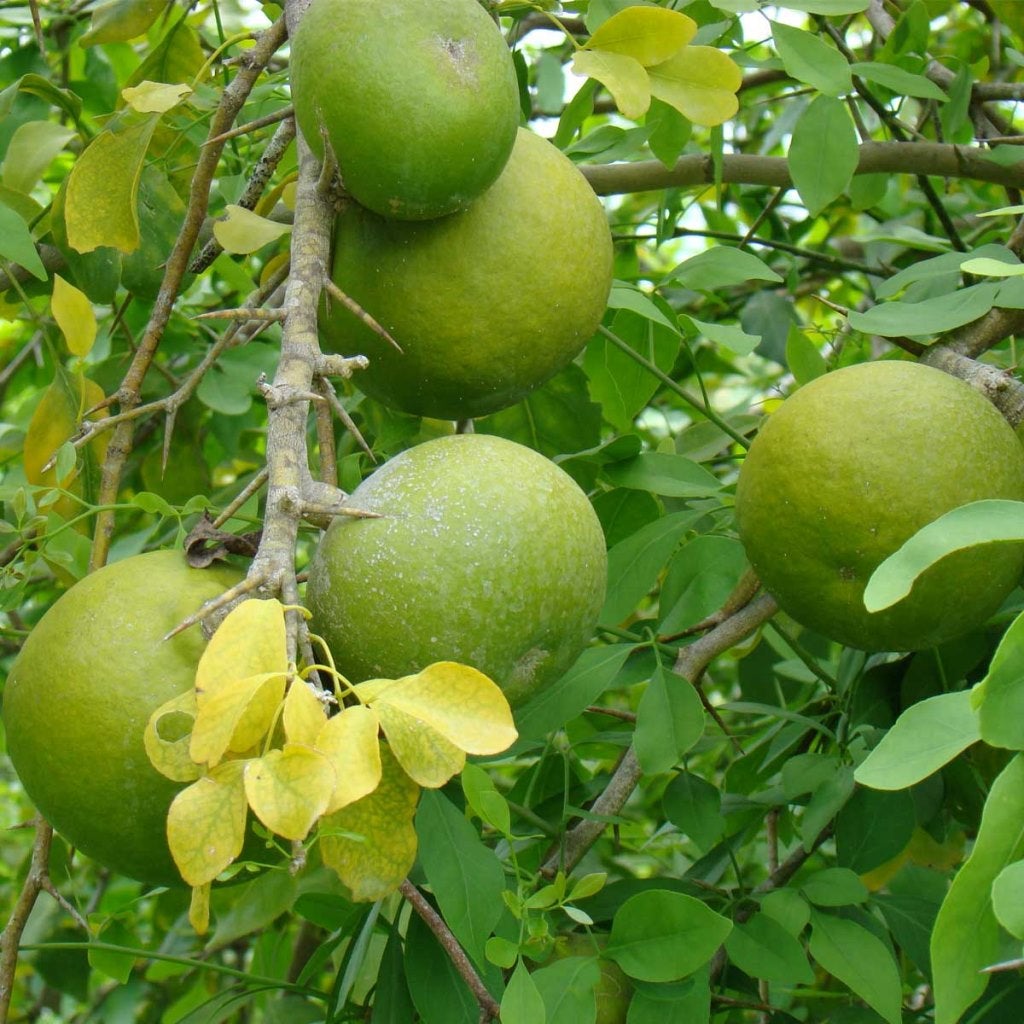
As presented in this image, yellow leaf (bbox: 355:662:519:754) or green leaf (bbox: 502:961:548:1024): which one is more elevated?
yellow leaf (bbox: 355:662:519:754)

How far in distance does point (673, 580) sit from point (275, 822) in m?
1.01

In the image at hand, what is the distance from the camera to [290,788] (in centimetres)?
79

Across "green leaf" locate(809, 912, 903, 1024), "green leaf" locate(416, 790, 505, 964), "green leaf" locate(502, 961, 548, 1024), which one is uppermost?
"green leaf" locate(502, 961, 548, 1024)

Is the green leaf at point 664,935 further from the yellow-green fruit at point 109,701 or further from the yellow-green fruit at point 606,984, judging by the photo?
the yellow-green fruit at point 109,701

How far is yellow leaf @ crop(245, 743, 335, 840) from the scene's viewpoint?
2.56 ft

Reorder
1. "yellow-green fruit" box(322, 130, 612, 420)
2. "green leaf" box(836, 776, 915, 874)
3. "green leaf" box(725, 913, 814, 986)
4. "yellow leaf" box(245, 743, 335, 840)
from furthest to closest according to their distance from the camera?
"green leaf" box(836, 776, 915, 874), "green leaf" box(725, 913, 814, 986), "yellow-green fruit" box(322, 130, 612, 420), "yellow leaf" box(245, 743, 335, 840)

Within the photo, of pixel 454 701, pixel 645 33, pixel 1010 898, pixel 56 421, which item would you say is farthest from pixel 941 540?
pixel 56 421

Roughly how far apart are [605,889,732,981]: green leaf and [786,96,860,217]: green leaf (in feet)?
3.32

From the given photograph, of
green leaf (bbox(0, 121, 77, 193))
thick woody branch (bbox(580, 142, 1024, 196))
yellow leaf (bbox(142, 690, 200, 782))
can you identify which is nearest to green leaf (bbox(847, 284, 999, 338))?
thick woody branch (bbox(580, 142, 1024, 196))

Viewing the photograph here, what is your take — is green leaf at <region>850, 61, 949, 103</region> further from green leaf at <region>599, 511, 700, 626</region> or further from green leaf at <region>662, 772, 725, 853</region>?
green leaf at <region>662, 772, 725, 853</region>

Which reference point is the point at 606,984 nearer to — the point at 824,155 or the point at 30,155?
the point at 824,155

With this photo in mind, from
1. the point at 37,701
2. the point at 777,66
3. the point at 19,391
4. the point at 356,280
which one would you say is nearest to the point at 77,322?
the point at 356,280

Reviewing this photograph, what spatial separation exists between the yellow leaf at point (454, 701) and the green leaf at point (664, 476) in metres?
0.87

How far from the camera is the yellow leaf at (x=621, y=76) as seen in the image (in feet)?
4.51
